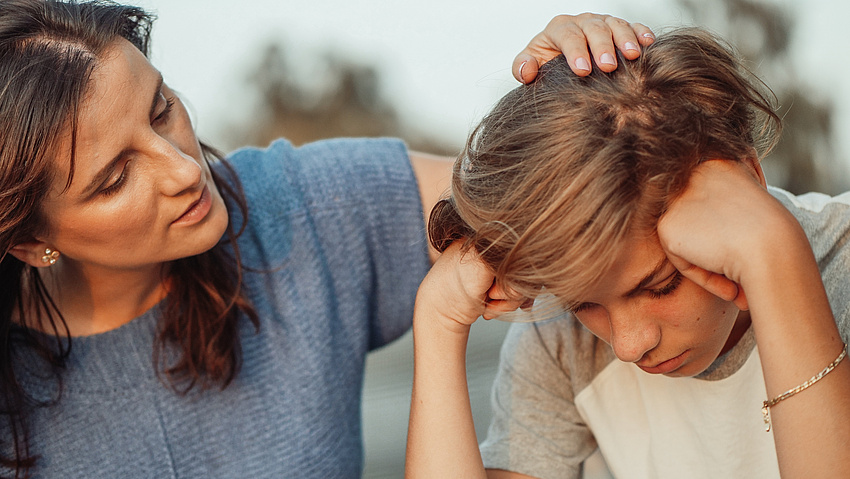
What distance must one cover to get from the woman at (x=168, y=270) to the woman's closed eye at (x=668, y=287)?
326 mm

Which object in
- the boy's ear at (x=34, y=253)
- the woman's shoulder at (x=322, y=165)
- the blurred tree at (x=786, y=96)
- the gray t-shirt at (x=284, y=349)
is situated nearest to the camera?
the boy's ear at (x=34, y=253)

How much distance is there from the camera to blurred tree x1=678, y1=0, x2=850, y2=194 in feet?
6.90

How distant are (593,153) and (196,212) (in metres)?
0.66

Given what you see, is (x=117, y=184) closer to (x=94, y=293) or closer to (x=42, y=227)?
(x=42, y=227)

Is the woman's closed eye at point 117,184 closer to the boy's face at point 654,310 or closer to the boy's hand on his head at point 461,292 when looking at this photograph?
the boy's hand on his head at point 461,292

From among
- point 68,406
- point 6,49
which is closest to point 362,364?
point 68,406

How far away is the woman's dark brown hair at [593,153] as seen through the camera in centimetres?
96

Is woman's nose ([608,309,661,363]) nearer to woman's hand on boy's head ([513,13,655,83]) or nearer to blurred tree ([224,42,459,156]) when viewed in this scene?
woman's hand on boy's head ([513,13,655,83])

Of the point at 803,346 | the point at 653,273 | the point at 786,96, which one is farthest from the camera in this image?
the point at 786,96

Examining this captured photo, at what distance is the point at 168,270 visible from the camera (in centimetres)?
148

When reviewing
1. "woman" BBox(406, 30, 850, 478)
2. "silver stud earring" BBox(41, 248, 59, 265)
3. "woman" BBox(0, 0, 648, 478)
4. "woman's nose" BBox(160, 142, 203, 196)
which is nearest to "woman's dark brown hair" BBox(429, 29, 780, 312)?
"woman" BBox(406, 30, 850, 478)

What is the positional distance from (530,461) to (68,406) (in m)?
0.82

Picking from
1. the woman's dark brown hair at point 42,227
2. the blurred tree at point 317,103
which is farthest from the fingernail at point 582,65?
the blurred tree at point 317,103

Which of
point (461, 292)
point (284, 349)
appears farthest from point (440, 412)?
point (284, 349)
